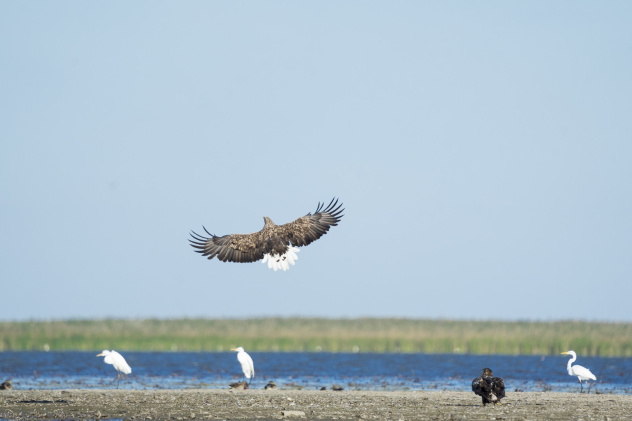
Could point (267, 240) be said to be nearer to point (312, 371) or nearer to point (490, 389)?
point (490, 389)

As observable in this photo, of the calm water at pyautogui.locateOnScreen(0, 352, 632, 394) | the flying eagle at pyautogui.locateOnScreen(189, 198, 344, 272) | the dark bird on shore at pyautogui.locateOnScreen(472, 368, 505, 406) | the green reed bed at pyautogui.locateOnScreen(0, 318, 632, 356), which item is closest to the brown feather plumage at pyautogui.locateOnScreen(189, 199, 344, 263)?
the flying eagle at pyautogui.locateOnScreen(189, 198, 344, 272)

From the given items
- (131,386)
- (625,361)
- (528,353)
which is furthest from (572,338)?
(131,386)

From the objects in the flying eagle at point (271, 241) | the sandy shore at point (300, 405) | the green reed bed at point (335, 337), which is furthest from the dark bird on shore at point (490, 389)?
the green reed bed at point (335, 337)

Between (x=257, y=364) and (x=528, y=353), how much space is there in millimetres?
16916

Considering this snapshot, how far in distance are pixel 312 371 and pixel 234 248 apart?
706 inches

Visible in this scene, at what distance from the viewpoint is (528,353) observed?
161 feet

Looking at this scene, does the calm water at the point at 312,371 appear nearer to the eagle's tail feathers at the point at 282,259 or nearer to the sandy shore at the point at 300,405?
the sandy shore at the point at 300,405

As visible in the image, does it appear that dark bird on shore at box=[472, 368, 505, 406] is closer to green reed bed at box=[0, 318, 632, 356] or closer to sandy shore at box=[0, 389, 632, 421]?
sandy shore at box=[0, 389, 632, 421]

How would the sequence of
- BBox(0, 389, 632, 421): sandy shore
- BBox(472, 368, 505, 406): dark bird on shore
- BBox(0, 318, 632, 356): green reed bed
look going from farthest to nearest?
BBox(0, 318, 632, 356): green reed bed
BBox(472, 368, 505, 406): dark bird on shore
BBox(0, 389, 632, 421): sandy shore

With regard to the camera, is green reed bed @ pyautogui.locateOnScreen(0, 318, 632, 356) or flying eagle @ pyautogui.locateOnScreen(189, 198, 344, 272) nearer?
flying eagle @ pyautogui.locateOnScreen(189, 198, 344, 272)

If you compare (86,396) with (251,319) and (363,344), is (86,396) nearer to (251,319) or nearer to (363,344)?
(363,344)

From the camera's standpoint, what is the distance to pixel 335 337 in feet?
171

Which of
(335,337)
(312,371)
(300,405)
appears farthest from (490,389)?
(335,337)

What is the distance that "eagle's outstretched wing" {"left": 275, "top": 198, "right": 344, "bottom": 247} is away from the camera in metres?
18.7
